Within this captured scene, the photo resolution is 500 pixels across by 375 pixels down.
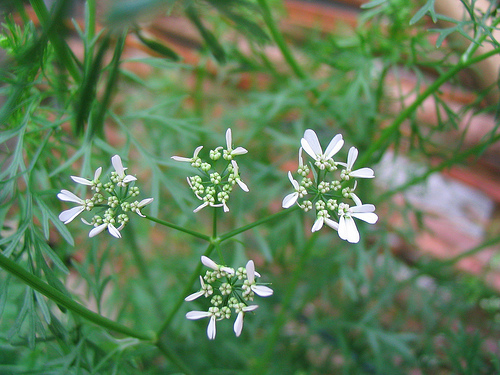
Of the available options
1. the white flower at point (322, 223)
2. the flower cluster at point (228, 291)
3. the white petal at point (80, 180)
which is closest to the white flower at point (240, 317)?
the flower cluster at point (228, 291)

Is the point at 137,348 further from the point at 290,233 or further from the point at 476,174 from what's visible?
the point at 476,174

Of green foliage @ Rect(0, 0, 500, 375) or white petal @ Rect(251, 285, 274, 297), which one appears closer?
white petal @ Rect(251, 285, 274, 297)

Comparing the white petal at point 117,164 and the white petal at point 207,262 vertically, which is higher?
the white petal at point 117,164

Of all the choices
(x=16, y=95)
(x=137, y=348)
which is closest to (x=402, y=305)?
(x=137, y=348)

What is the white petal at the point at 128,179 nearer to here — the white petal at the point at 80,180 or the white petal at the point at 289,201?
the white petal at the point at 80,180

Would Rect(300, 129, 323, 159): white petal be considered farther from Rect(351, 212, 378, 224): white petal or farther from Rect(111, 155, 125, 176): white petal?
Rect(111, 155, 125, 176): white petal

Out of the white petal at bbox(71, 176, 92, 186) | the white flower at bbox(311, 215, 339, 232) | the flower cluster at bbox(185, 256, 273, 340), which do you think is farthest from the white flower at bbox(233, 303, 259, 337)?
the white petal at bbox(71, 176, 92, 186)
